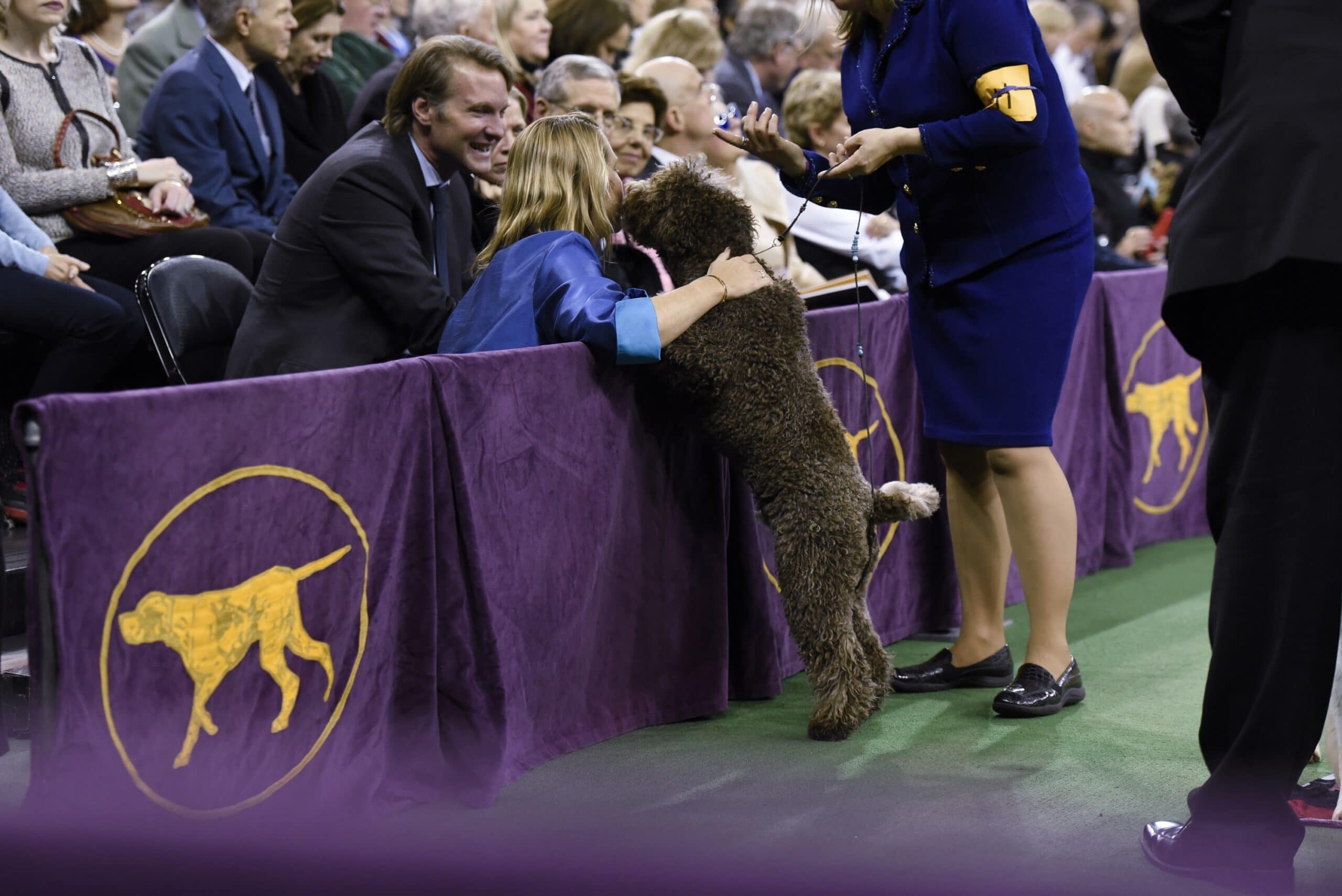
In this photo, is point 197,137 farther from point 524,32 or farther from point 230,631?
point 230,631

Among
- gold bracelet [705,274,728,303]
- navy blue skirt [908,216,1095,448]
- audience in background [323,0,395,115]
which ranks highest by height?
audience in background [323,0,395,115]

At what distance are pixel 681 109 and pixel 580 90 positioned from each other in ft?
2.58

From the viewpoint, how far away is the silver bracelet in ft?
13.5

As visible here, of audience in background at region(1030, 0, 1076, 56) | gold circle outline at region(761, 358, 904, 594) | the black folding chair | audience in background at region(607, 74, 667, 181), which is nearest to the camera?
the black folding chair

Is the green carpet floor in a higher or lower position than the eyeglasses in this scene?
lower

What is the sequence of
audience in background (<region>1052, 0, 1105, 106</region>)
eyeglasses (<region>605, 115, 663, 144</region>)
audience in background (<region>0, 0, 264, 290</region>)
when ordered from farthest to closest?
audience in background (<region>1052, 0, 1105, 106</region>)
eyeglasses (<region>605, 115, 663, 144</region>)
audience in background (<region>0, 0, 264, 290</region>)

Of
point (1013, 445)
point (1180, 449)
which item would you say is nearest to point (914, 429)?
point (1013, 445)

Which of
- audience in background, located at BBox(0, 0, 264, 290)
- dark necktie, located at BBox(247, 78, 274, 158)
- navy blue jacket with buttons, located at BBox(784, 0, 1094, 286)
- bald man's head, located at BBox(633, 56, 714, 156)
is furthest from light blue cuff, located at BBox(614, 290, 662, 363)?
dark necktie, located at BBox(247, 78, 274, 158)

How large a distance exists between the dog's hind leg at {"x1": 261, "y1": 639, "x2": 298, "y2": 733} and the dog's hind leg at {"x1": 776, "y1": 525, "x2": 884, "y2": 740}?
108 centimetres

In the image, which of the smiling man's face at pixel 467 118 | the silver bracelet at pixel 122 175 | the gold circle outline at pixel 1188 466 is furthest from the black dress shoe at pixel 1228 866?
the silver bracelet at pixel 122 175

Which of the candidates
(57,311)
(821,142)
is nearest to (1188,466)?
(821,142)

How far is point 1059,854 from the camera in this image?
98.1 inches

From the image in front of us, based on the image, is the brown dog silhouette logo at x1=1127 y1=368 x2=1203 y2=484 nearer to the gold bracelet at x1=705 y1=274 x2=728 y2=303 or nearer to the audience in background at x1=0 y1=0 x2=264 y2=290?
the gold bracelet at x1=705 y1=274 x2=728 y2=303

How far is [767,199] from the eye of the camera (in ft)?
18.1
